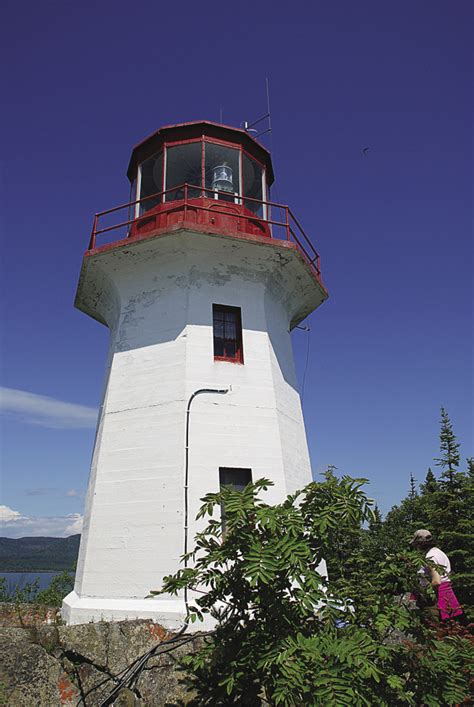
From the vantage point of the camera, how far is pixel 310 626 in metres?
4.83

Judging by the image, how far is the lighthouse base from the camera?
7875 millimetres

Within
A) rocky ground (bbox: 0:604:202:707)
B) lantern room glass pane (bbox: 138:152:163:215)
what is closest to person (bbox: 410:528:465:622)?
rocky ground (bbox: 0:604:202:707)

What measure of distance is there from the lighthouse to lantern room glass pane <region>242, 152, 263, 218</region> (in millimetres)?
178

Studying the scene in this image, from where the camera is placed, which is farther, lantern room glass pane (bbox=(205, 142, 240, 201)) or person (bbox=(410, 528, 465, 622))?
lantern room glass pane (bbox=(205, 142, 240, 201))

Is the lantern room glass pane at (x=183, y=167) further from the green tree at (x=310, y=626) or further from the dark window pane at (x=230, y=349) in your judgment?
the green tree at (x=310, y=626)

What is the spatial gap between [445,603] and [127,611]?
5251 millimetres

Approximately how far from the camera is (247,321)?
10734mm

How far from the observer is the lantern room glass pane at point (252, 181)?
12.7 meters

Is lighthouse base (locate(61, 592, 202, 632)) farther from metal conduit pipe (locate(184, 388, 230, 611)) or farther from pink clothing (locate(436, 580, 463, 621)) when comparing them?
pink clothing (locate(436, 580, 463, 621))

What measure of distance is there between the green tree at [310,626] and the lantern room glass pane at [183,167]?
911 cm

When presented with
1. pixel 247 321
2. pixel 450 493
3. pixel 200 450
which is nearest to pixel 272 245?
pixel 247 321

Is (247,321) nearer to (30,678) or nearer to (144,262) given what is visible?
(144,262)

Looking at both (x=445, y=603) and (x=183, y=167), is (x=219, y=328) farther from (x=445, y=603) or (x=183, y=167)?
(x=445, y=603)

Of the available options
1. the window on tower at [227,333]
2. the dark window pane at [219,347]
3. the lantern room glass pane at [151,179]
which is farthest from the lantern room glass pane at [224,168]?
the dark window pane at [219,347]
